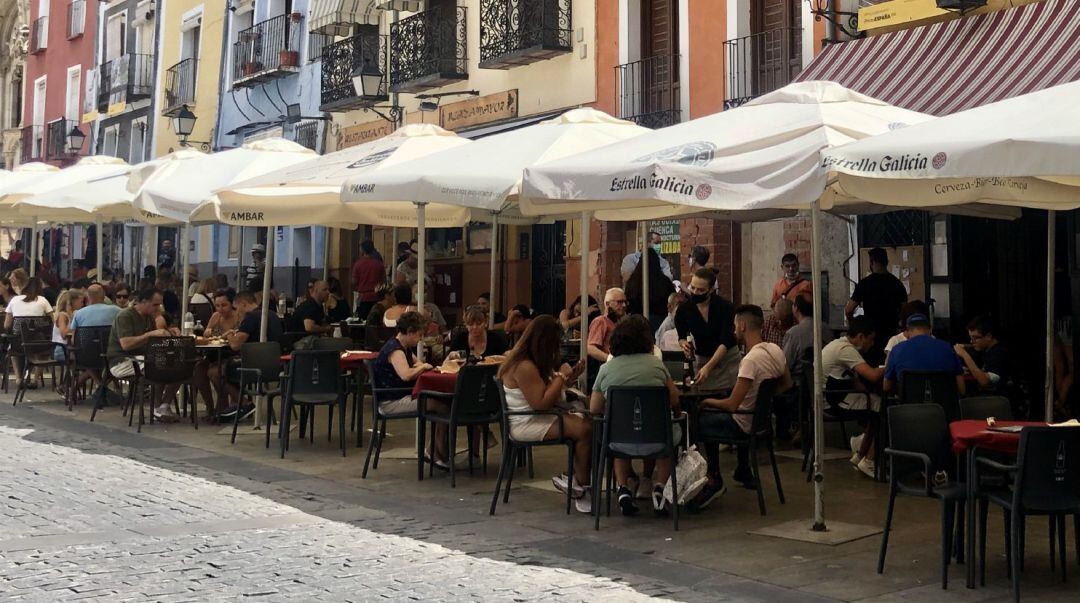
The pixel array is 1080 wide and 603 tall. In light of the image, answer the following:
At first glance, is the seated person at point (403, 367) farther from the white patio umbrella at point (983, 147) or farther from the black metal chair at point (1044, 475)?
the black metal chair at point (1044, 475)

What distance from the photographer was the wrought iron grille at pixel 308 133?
26.2 meters

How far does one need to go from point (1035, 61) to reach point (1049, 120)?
5535mm

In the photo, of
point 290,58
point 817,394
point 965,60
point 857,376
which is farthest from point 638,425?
point 290,58

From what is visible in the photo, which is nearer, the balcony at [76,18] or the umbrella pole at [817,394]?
the umbrella pole at [817,394]

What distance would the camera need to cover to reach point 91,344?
15.2m

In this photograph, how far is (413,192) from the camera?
10891mm

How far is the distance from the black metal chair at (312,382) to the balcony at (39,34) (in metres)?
34.9

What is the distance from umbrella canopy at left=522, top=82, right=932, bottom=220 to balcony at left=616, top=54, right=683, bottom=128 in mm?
8429

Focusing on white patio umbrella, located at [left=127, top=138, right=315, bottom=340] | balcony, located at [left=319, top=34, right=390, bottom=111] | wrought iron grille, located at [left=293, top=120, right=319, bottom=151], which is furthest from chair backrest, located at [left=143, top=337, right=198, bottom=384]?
wrought iron grille, located at [left=293, top=120, right=319, bottom=151]

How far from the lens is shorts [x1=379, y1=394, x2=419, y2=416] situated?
420 inches

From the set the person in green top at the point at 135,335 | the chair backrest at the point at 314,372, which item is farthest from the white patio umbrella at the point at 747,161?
the person in green top at the point at 135,335

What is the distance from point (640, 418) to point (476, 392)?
2061 millimetres

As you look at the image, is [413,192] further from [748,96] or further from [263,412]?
[748,96]

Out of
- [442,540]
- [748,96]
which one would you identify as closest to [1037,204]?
[442,540]
